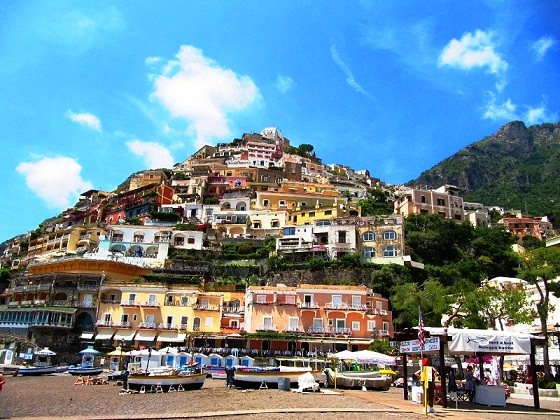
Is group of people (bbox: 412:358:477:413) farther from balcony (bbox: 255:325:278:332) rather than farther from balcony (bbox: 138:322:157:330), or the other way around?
balcony (bbox: 138:322:157:330)

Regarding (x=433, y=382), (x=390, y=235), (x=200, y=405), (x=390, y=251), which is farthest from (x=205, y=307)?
(x=433, y=382)

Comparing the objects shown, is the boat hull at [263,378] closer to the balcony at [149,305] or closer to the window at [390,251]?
the balcony at [149,305]

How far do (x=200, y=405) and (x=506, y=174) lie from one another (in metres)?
159

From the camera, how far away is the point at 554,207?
116 meters

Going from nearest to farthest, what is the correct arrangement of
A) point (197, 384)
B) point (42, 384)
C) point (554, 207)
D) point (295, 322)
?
1. point (197, 384)
2. point (42, 384)
3. point (295, 322)
4. point (554, 207)

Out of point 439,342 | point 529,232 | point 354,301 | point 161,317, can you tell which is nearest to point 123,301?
point 161,317

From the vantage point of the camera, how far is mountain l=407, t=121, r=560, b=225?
132 metres

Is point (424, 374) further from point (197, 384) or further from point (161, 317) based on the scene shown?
point (161, 317)

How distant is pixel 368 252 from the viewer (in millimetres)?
60250

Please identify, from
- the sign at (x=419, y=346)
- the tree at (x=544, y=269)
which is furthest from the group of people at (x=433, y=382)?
the tree at (x=544, y=269)

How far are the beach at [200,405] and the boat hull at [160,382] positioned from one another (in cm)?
111

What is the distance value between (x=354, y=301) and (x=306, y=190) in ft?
122

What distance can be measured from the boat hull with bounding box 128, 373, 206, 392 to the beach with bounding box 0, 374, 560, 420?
1.11 meters

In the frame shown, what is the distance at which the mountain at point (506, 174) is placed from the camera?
132 meters
